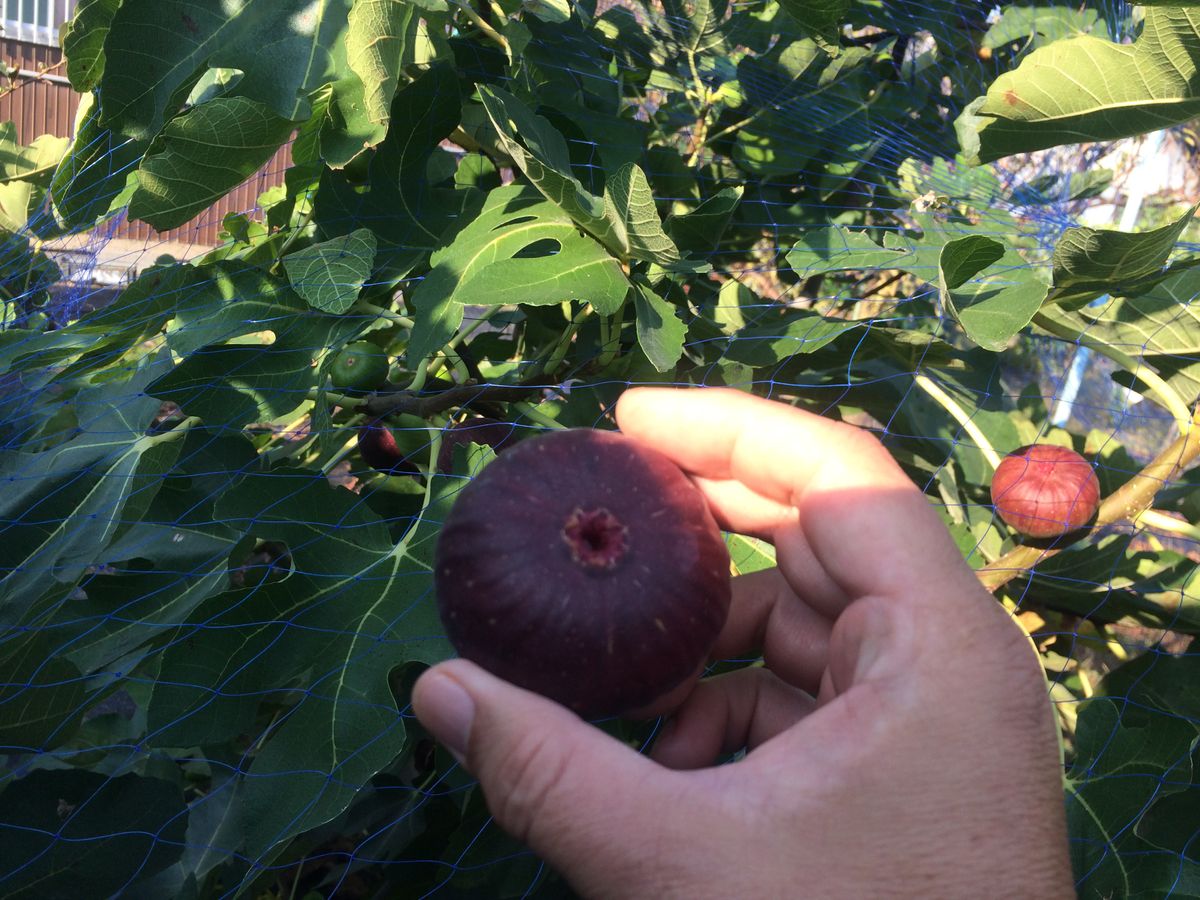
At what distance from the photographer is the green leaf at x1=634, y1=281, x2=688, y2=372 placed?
1.28m

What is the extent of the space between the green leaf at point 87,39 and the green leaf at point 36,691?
34.0 inches

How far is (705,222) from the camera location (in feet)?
4.95

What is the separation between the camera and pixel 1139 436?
449 centimetres

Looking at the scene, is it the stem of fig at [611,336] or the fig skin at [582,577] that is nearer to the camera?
the fig skin at [582,577]

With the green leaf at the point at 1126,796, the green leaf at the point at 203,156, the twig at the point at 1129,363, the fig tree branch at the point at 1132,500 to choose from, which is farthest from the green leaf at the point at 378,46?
the green leaf at the point at 1126,796

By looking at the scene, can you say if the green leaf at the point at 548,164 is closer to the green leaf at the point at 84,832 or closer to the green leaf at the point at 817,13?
the green leaf at the point at 817,13

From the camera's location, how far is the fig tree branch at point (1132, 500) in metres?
1.50

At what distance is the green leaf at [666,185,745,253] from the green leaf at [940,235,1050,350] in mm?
335

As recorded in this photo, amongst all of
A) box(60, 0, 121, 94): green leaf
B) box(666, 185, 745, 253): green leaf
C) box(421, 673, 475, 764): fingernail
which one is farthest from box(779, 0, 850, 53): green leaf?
box(421, 673, 475, 764): fingernail

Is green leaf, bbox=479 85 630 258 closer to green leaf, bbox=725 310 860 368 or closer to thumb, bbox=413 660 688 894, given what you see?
green leaf, bbox=725 310 860 368

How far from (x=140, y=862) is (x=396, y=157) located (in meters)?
1.15

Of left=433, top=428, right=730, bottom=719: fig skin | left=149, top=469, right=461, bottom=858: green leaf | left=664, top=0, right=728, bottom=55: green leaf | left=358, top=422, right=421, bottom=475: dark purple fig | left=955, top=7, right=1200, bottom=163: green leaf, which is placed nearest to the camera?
left=433, top=428, right=730, bottom=719: fig skin

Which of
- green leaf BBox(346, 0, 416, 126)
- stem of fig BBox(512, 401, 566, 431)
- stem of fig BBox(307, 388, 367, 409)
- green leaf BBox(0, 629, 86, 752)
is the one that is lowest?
green leaf BBox(0, 629, 86, 752)

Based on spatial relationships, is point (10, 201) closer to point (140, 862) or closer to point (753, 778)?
point (140, 862)
